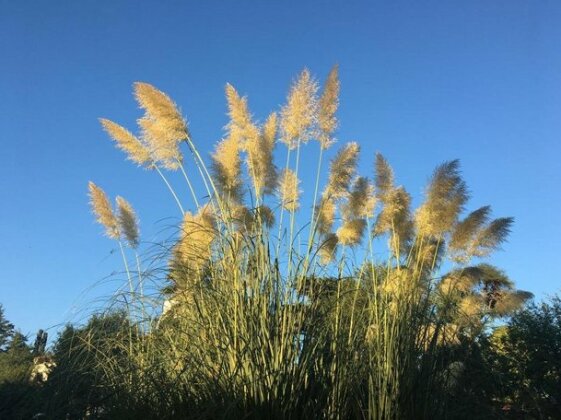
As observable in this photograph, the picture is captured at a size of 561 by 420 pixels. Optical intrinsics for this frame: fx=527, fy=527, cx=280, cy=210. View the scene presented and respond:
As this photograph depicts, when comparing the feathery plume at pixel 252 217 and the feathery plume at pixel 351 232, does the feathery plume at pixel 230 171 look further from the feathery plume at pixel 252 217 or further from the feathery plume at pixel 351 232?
the feathery plume at pixel 351 232

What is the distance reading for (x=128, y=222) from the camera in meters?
4.79

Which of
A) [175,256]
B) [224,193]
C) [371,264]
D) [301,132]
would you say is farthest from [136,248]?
[371,264]

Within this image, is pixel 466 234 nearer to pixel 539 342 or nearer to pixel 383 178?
pixel 383 178

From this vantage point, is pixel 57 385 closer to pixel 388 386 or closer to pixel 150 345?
pixel 150 345

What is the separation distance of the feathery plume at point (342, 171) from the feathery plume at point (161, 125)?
3.96ft

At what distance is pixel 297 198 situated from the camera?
4.14 m

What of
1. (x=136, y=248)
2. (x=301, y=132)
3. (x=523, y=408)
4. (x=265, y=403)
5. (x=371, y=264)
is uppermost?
(x=301, y=132)

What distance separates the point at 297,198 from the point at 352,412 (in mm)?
1746

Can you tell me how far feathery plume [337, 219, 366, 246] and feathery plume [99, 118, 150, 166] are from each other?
1.75 metres

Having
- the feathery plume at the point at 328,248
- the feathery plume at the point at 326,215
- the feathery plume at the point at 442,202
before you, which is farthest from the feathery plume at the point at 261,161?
the feathery plume at the point at 442,202

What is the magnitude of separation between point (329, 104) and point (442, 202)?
3.70 feet

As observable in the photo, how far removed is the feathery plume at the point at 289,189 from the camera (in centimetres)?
408

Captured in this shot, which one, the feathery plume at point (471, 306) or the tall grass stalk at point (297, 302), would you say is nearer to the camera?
the tall grass stalk at point (297, 302)

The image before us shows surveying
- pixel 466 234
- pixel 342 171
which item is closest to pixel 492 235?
pixel 466 234
